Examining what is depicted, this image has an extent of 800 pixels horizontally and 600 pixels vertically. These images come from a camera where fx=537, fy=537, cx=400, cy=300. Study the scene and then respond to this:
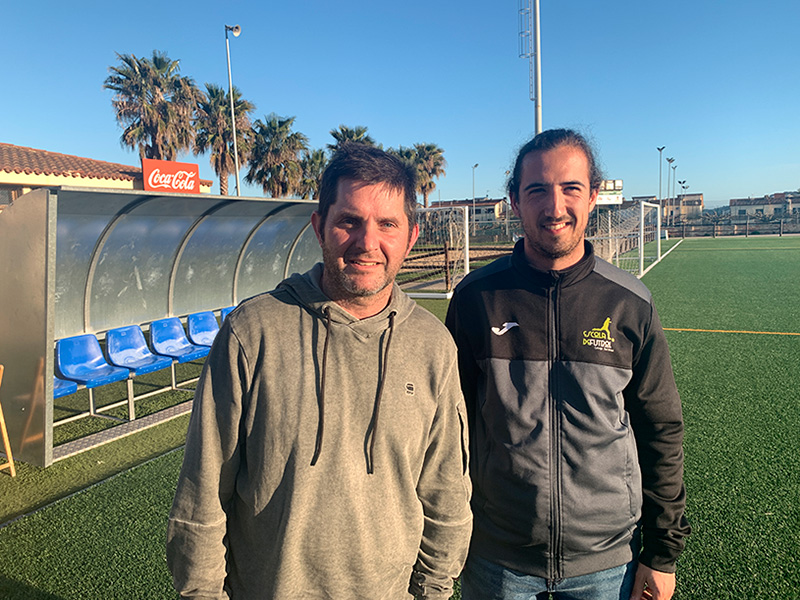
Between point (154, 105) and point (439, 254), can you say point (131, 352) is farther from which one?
point (154, 105)

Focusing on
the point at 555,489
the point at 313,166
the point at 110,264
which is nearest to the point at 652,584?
the point at 555,489

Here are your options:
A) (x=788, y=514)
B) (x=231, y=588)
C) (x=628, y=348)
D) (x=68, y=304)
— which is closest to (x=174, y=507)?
(x=231, y=588)

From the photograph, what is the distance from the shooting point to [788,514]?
384 cm

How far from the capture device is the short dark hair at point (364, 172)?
1.51 metres

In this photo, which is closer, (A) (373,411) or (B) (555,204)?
(A) (373,411)

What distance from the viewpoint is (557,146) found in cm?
186

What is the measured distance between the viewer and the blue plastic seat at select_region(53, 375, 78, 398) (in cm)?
515

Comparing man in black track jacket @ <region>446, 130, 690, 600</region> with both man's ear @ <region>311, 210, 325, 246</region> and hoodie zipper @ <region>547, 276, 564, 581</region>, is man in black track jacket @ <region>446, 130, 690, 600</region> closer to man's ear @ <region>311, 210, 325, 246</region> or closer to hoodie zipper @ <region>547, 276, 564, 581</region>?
hoodie zipper @ <region>547, 276, 564, 581</region>

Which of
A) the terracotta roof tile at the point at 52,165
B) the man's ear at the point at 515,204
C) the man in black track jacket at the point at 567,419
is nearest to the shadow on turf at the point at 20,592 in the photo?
the man in black track jacket at the point at 567,419

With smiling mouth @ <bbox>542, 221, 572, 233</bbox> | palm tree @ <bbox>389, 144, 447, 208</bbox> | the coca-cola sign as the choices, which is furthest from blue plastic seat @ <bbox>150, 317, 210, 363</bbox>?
palm tree @ <bbox>389, 144, 447, 208</bbox>

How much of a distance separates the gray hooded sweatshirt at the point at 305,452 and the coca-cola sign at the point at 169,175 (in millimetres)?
17471

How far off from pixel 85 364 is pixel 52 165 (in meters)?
22.0

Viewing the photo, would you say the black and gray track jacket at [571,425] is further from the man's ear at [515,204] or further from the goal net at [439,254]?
the goal net at [439,254]

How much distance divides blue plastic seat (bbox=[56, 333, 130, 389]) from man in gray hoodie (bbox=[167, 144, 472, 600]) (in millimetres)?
4851
